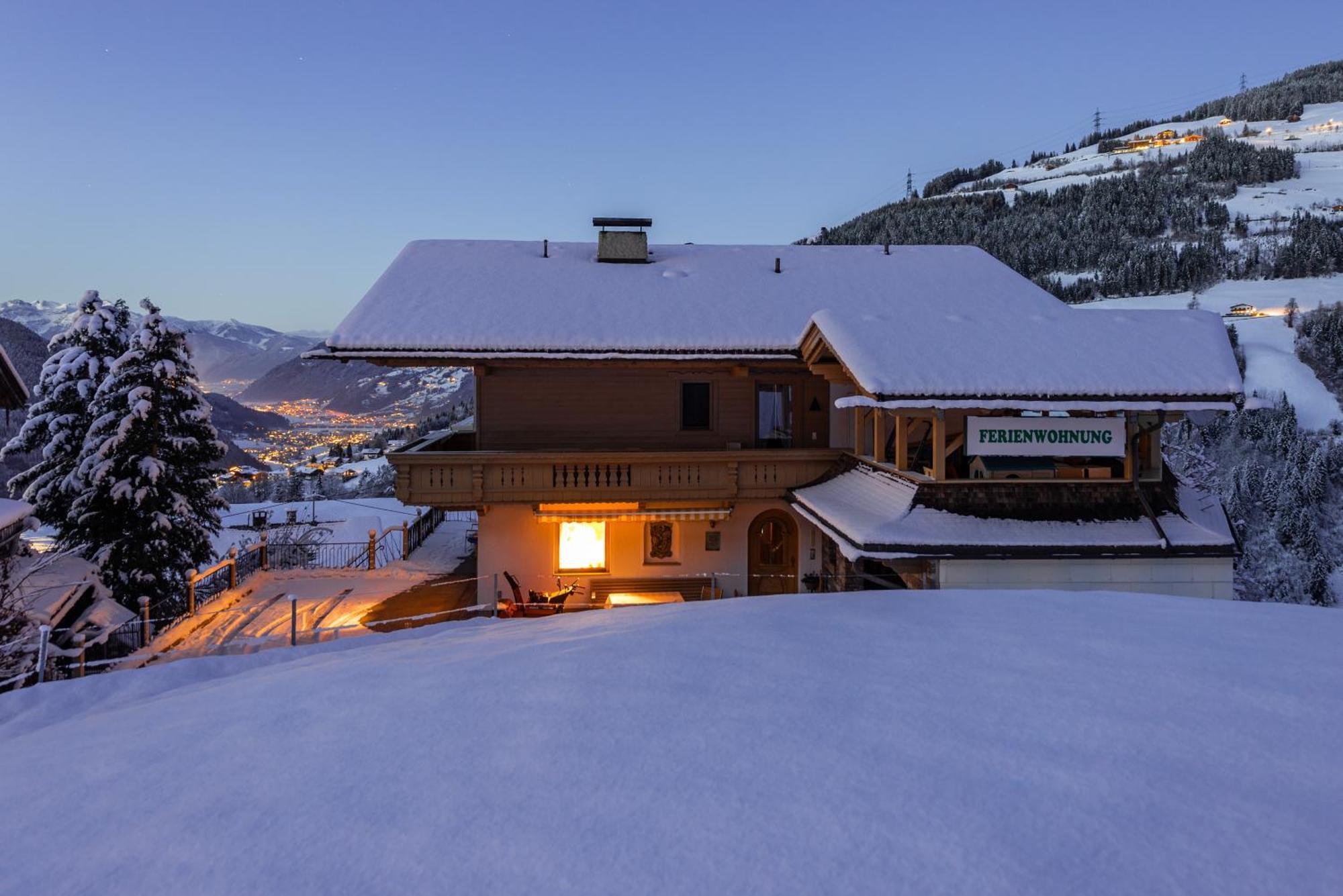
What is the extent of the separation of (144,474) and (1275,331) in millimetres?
74802

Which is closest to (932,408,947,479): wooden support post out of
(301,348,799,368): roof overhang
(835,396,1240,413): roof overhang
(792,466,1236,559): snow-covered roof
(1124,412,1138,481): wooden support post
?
(835,396,1240,413): roof overhang

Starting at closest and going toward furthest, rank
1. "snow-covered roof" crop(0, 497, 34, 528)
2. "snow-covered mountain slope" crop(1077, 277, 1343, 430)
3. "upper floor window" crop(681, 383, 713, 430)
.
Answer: "snow-covered roof" crop(0, 497, 34, 528) → "upper floor window" crop(681, 383, 713, 430) → "snow-covered mountain slope" crop(1077, 277, 1343, 430)

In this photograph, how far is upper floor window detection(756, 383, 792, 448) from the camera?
18.7m

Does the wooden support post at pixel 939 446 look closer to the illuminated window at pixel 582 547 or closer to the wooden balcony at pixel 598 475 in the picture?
the wooden balcony at pixel 598 475

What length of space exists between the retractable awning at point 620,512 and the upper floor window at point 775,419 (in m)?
2.66

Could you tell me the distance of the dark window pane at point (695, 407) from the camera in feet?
60.7

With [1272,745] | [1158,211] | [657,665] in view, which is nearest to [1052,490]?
[1272,745]

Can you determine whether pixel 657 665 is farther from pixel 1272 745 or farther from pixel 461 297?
pixel 461 297

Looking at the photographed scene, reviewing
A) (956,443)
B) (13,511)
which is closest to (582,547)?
(956,443)

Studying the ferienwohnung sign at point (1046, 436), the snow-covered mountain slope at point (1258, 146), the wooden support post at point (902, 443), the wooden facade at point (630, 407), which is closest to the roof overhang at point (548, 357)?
the wooden facade at point (630, 407)

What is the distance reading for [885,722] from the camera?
14.7ft

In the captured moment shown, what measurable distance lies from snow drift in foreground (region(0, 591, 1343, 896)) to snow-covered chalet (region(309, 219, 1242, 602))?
6.47 metres

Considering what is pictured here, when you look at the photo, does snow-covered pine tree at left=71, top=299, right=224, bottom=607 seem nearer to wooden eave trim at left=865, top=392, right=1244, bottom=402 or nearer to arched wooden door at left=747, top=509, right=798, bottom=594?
arched wooden door at left=747, top=509, right=798, bottom=594

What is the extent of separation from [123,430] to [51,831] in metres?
17.4
